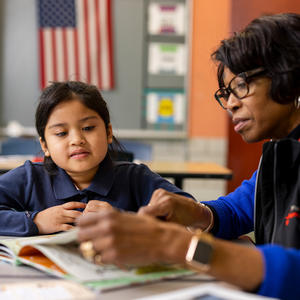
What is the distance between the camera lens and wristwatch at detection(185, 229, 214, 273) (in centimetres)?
66

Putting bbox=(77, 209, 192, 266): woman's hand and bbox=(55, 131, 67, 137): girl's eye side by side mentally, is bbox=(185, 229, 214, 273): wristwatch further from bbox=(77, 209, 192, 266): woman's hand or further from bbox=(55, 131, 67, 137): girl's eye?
bbox=(55, 131, 67, 137): girl's eye

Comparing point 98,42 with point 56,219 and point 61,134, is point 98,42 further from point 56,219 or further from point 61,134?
point 56,219

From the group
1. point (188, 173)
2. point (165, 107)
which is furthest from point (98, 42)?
point (188, 173)

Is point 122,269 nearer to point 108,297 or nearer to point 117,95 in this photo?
point 108,297

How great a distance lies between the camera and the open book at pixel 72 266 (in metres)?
0.73

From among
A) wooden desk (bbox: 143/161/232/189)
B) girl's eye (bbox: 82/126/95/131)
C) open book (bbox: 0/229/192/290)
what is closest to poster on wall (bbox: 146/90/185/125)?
wooden desk (bbox: 143/161/232/189)

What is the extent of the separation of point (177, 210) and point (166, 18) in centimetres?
395

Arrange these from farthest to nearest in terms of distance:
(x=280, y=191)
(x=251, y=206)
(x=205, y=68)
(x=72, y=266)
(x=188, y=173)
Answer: (x=205, y=68), (x=188, y=173), (x=251, y=206), (x=280, y=191), (x=72, y=266)

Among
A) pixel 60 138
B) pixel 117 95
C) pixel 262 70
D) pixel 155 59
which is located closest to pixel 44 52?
pixel 117 95

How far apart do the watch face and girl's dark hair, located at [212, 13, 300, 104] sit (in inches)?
20.9

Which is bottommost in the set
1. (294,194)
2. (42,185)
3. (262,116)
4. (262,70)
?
(42,185)

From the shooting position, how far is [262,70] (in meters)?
1.08

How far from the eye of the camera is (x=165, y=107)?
482cm

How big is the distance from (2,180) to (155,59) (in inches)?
142
